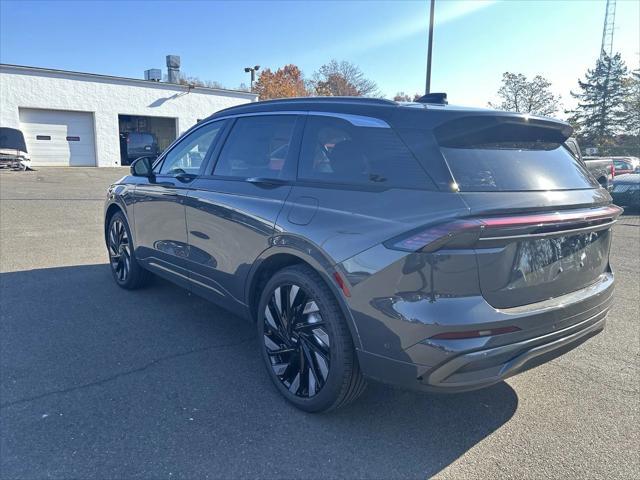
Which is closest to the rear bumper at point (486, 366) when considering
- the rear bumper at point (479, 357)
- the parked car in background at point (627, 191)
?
the rear bumper at point (479, 357)

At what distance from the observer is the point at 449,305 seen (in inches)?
86.4

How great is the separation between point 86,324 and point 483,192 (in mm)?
3541

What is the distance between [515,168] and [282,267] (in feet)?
4.94

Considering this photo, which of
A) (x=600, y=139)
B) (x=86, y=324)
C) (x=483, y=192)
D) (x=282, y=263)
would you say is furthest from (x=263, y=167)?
(x=600, y=139)

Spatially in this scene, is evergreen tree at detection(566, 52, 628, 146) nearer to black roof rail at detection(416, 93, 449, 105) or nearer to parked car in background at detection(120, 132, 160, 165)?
parked car in background at detection(120, 132, 160, 165)

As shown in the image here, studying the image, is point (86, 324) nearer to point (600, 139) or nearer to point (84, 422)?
point (84, 422)

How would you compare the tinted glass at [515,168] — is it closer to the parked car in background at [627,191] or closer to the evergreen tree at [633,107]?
the parked car in background at [627,191]

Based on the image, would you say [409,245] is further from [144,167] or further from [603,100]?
[603,100]

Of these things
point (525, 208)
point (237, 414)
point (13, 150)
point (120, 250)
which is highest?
point (13, 150)

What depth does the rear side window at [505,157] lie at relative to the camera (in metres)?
2.42

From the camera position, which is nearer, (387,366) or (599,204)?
(387,366)

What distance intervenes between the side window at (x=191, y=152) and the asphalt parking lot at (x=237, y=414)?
1.37m

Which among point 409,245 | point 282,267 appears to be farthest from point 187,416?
point 409,245

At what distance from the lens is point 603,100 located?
52906 mm
